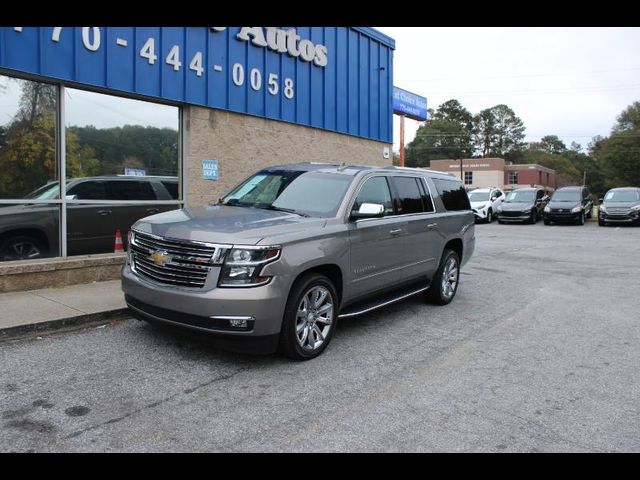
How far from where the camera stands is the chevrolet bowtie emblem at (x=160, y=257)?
185 inches

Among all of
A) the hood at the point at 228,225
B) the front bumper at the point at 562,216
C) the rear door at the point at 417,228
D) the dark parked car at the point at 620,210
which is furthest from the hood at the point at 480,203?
the hood at the point at 228,225

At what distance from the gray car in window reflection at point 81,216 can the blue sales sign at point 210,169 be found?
2.36 ft

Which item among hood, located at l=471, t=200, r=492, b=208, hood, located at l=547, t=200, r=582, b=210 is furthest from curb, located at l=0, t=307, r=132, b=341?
hood, located at l=471, t=200, r=492, b=208

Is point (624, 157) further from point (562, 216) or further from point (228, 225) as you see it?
point (228, 225)

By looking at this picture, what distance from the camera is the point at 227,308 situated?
4.37 m

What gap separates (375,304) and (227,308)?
206cm

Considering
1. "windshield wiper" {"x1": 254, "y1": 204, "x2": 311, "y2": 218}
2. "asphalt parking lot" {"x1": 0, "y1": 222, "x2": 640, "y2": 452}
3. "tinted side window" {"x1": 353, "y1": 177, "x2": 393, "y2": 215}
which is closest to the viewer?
"asphalt parking lot" {"x1": 0, "y1": 222, "x2": 640, "y2": 452}

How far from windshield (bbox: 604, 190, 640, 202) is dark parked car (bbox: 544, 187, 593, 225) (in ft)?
3.92

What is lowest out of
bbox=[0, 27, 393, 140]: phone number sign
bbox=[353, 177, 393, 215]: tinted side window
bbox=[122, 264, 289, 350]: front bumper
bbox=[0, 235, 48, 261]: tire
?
bbox=[122, 264, 289, 350]: front bumper

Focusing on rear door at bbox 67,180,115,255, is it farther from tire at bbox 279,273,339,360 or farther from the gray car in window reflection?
tire at bbox 279,273,339,360

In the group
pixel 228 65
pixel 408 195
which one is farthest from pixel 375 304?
pixel 228 65

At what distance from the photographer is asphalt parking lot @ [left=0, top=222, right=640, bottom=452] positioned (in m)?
3.46

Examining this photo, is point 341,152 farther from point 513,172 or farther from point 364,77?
point 513,172
